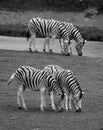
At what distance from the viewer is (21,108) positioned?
15875 mm

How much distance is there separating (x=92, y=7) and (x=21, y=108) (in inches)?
781

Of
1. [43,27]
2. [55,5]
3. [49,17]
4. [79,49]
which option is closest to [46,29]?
[43,27]

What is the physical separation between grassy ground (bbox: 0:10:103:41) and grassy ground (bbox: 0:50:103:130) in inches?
195

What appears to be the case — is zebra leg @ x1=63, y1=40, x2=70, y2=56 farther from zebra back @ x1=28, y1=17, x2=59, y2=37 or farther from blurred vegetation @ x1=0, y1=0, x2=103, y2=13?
blurred vegetation @ x1=0, y1=0, x2=103, y2=13

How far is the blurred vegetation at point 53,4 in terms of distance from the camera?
35188 mm

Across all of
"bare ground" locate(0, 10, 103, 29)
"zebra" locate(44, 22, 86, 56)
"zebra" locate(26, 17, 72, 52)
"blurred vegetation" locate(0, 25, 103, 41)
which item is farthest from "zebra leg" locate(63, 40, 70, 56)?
"bare ground" locate(0, 10, 103, 29)

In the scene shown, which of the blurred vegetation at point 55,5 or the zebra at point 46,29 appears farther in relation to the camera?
the blurred vegetation at point 55,5

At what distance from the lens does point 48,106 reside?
1655 centimetres

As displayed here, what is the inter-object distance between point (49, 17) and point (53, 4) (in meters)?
1.58

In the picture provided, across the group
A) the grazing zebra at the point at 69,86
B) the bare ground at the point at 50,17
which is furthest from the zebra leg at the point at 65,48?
the grazing zebra at the point at 69,86

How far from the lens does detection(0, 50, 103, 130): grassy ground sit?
1392cm

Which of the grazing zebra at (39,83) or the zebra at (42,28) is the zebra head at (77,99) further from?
the zebra at (42,28)

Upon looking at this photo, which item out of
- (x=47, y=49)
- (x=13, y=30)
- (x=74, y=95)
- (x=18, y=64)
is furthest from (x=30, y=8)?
(x=74, y=95)

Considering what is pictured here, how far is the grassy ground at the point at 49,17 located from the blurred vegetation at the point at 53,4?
0.53 m
